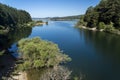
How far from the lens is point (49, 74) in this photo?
2778 centimetres

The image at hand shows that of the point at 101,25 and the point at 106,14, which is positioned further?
the point at 106,14

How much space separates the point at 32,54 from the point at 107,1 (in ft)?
268

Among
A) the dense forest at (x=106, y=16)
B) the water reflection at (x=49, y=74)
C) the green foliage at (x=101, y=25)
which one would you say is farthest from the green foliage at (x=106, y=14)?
the water reflection at (x=49, y=74)

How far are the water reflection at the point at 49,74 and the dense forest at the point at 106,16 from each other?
62.6 metres

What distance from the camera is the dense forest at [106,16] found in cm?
9474

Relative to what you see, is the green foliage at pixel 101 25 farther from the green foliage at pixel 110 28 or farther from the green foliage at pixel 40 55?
the green foliage at pixel 40 55

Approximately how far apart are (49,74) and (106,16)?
80.9 m

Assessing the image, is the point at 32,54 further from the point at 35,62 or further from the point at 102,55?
the point at 102,55

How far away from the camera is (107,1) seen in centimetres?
10856

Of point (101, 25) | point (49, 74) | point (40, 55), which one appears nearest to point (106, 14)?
point (101, 25)

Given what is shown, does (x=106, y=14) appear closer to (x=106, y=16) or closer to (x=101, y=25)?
(x=106, y=16)

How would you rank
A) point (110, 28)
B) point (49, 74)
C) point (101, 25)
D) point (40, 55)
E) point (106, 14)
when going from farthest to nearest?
point (106, 14)
point (101, 25)
point (110, 28)
point (40, 55)
point (49, 74)

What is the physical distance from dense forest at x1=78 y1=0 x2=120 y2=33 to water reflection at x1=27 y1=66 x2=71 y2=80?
62617 mm

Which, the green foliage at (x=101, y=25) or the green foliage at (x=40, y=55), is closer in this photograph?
the green foliage at (x=40, y=55)
